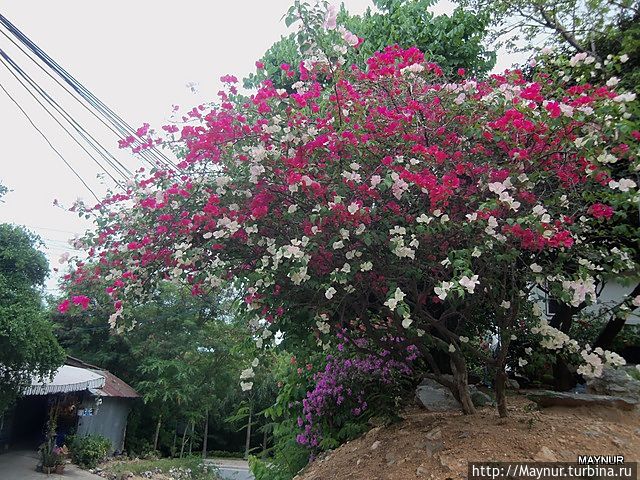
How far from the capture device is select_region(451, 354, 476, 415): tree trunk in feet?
14.7

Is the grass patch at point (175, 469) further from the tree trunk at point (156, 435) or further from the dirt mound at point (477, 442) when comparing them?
the dirt mound at point (477, 442)

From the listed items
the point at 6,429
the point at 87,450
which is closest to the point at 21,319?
the point at 87,450

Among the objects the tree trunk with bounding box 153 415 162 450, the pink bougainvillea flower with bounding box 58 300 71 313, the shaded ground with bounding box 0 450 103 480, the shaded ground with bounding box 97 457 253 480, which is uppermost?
the pink bougainvillea flower with bounding box 58 300 71 313

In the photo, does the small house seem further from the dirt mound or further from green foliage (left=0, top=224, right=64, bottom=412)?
the dirt mound

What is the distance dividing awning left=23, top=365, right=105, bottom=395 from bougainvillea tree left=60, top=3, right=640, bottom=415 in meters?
10.2

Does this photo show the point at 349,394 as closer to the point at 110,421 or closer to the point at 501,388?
the point at 501,388

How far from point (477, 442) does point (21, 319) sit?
27.1 feet

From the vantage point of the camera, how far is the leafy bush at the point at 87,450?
14406mm

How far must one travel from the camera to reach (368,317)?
4.43 meters

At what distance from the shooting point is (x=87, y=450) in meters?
14.6

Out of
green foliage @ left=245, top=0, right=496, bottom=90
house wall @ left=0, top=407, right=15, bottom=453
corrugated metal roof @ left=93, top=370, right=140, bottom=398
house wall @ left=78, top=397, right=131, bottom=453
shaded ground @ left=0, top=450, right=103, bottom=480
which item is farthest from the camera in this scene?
house wall @ left=78, top=397, right=131, bottom=453

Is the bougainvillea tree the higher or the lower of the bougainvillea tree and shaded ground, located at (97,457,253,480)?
the higher

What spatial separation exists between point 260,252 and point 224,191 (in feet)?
1.79

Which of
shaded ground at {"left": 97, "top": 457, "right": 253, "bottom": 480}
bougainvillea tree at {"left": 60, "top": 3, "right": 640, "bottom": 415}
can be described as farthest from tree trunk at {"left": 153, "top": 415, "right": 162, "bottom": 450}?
bougainvillea tree at {"left": 60, "top": 3, "right": 640, "bottom": 415}
